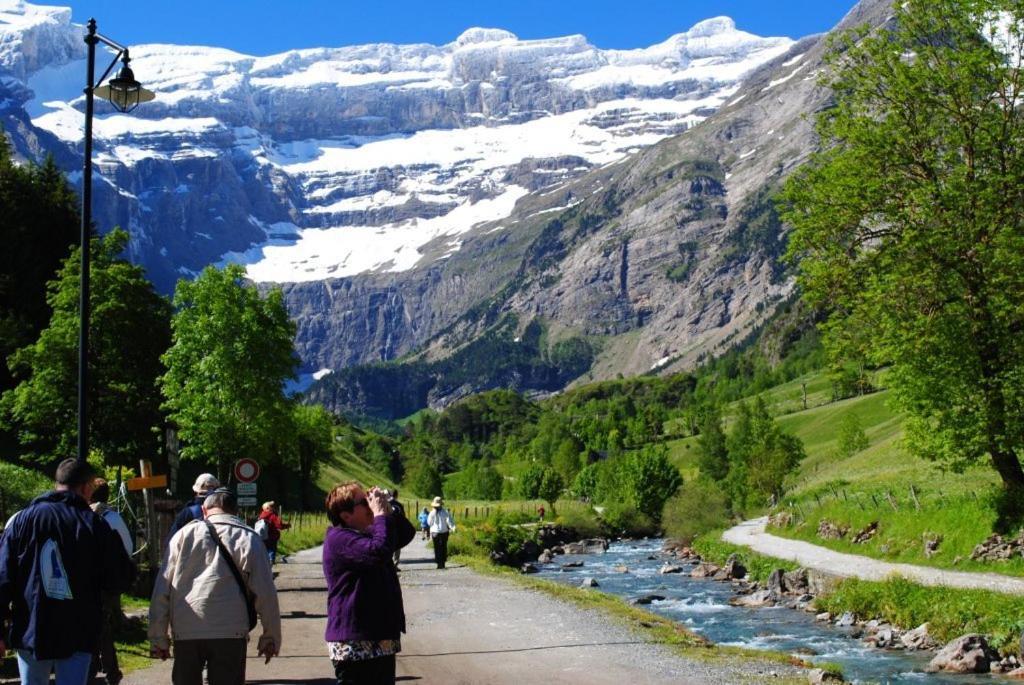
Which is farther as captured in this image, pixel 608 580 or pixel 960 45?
pixel 608 580

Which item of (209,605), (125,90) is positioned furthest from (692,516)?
(209,605)

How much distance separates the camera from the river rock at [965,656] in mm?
22219

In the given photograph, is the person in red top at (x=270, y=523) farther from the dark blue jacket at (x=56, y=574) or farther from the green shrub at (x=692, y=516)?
the green shrub at (x=692, y=516)

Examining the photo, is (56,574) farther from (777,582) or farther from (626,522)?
(626,522)

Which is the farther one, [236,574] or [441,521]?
[441,521]

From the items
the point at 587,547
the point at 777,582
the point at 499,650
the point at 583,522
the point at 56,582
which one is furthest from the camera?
the point at 583,522

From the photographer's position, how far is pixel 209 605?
407 inches

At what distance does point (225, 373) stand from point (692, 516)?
4163 cm

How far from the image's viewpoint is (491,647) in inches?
822

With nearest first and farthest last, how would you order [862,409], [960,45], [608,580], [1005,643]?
[1005,643] < [960,45] < [608,580] < [862,409]

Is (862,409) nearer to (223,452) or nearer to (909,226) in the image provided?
(223,452)

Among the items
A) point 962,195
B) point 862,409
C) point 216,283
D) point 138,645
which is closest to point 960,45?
point 962,195

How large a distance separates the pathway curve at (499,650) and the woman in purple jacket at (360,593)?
6.37 m

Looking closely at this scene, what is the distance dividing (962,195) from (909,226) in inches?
60.6
